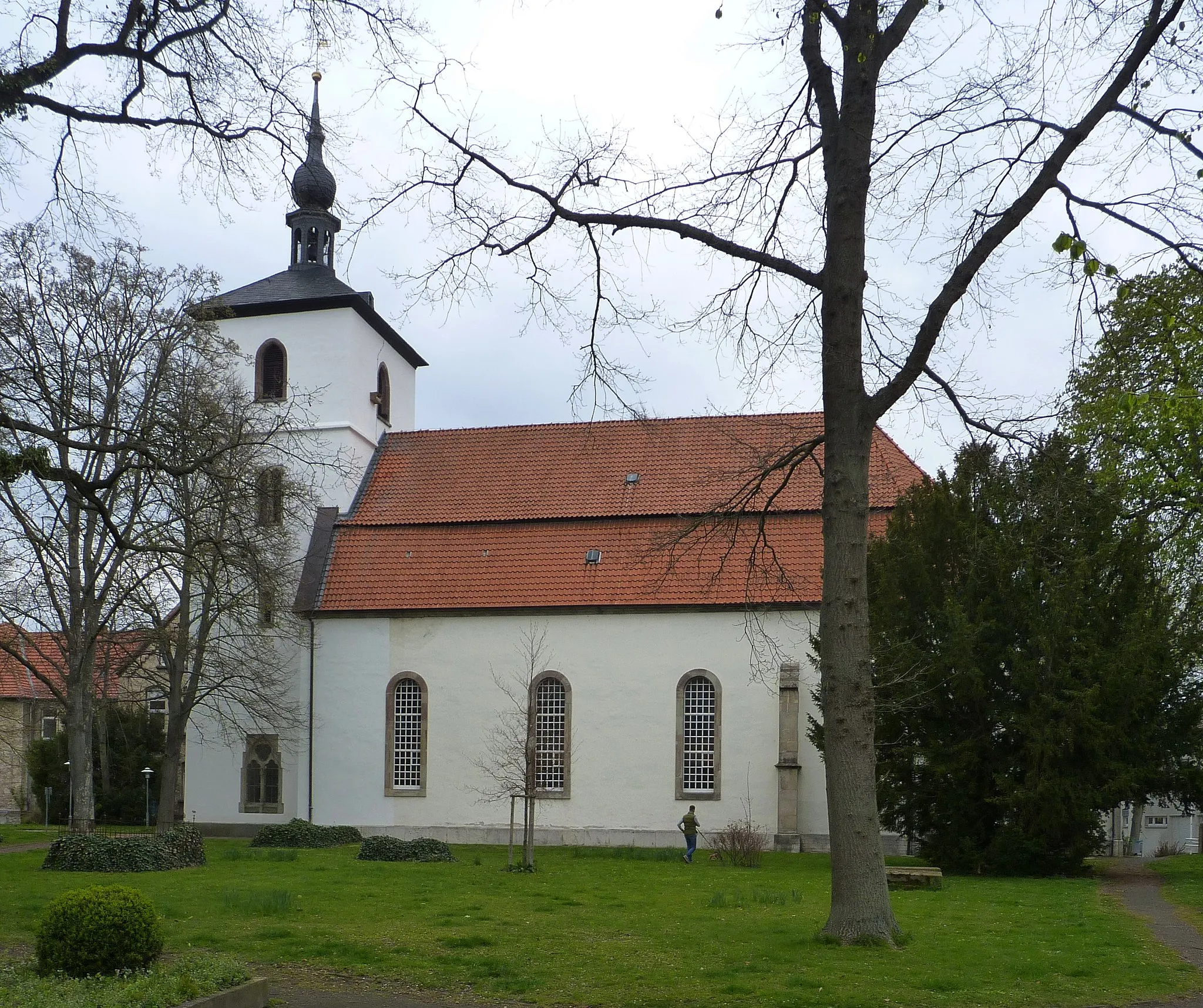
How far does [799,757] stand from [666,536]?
1637 cm

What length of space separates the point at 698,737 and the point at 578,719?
2.95 meters

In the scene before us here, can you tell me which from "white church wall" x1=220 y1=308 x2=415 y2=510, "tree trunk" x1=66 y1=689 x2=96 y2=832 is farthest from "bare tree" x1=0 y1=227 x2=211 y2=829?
"white church wall" x1=220 y1=308 x2=415 y2=510

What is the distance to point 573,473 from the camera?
3156 centimetres

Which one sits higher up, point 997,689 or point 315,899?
point 997,689

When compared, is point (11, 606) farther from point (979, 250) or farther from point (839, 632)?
point (979, 250)

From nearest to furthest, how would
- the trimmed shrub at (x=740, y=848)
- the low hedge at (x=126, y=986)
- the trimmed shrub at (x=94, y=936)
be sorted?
1. the low hedge at (x=126, y=986)
2. the trimmed shrub at (x=94, y=936)
3. the trimmed shrub at (x=740, y=848)

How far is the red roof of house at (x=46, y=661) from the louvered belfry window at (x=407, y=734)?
6277 mm

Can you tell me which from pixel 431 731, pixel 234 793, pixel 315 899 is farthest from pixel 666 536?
pixel 234 793

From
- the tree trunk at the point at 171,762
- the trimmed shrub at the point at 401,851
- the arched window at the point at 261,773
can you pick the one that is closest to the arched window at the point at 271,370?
the arched window at the point at 261,773

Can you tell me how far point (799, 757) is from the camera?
2678 centimetres

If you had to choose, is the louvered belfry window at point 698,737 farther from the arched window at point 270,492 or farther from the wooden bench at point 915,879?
the arched window at point 270,492

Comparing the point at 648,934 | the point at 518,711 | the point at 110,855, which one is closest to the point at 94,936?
the point at 648,934

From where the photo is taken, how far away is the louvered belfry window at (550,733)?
28547 millimetres

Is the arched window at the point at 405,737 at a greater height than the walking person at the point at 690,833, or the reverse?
the arched window at the point at 405,737
